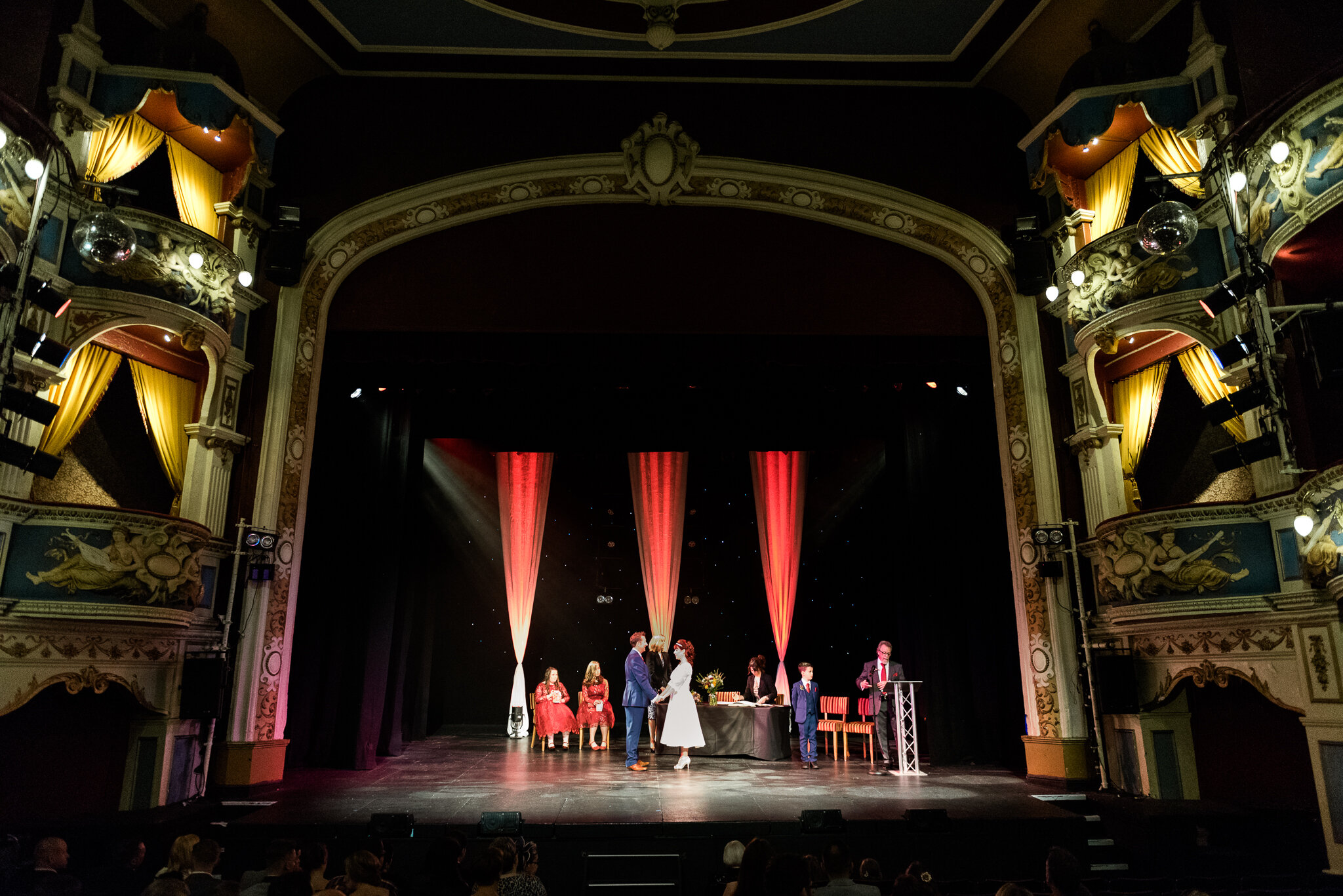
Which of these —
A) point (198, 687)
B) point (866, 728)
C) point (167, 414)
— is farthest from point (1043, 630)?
point (167, 414)

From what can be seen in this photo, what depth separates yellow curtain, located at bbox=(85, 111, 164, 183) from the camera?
7836 millimetres

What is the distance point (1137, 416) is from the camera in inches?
338

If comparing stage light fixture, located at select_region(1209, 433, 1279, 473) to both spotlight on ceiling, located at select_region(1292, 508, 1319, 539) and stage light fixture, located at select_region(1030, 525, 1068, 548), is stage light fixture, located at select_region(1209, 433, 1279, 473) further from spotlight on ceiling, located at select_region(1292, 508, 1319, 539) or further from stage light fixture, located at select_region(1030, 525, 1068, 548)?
stage light fixture, located at select_region(1030, 525, 1068, 548)

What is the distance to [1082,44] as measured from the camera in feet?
30.8

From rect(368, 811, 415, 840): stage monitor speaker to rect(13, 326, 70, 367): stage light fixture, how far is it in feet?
12.6

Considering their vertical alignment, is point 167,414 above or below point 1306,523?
above

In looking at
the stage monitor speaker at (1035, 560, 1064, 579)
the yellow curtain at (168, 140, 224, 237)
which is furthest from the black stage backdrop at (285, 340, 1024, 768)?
the yellow curtain at (168, 140, 224, 237)

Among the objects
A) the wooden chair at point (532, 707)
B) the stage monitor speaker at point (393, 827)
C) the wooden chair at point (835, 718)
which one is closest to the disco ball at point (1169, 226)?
the stage monitor speaker at point (393, 827)

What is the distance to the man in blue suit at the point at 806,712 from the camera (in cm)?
1009

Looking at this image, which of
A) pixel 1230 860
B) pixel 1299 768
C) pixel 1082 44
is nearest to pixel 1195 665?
pixel 1299 768

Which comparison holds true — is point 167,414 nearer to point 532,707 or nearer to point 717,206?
point 717,206

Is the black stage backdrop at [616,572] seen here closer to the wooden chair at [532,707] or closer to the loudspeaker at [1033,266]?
the wooden chair at [532,707]

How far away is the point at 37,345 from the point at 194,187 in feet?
10.9

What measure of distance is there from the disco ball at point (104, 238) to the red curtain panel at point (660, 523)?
8027 mm
